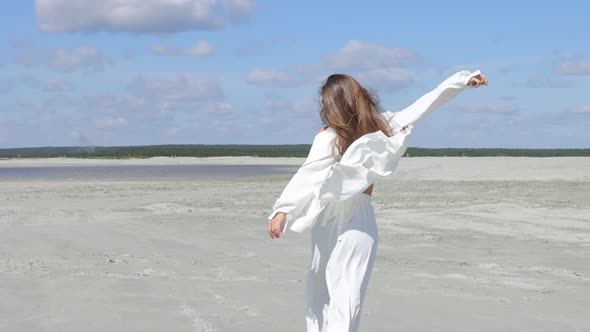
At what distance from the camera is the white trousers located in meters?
3.92

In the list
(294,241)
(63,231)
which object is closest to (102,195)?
(63,231)

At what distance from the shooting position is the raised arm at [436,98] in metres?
3.95

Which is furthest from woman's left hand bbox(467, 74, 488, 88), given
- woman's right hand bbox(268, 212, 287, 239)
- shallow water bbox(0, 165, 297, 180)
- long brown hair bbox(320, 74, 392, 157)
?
shallow water bbox(0, 165, 297, 180)

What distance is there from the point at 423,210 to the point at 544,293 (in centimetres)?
827

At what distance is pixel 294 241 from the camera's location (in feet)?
35.3

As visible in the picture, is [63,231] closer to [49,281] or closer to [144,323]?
[49,281]

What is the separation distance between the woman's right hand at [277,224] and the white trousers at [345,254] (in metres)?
0.23

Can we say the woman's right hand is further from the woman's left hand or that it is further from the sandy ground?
the sandy ground

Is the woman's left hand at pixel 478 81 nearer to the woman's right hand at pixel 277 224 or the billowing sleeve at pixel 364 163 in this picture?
the billowing sleeve at pixel 364 163

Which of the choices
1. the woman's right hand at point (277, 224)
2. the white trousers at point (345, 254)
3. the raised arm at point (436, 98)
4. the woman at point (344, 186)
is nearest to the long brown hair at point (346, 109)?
the woman at point (344, 186)

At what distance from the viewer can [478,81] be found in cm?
394

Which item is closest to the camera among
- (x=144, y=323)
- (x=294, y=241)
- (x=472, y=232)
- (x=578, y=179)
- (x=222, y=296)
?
(x=144, y=323)

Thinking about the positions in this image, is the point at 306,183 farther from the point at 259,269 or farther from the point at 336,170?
the point at 259,269

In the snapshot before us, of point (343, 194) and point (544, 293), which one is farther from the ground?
point (343, 194)
